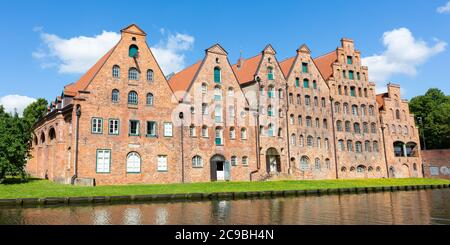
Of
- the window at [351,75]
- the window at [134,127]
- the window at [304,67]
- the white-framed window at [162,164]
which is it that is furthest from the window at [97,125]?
the window at [351,75]

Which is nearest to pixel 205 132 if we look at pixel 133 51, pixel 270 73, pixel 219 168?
pixel 219 168

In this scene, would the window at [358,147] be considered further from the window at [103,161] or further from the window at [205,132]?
the window at [103,161]

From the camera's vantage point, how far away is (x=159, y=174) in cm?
3675

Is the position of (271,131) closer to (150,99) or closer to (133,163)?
(150,99)

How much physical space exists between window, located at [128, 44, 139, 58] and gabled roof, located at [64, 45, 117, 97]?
1.53 metres

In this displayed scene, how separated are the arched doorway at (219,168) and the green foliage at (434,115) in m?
44.6

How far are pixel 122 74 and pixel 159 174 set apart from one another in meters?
10.1

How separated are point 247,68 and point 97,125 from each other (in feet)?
72.4

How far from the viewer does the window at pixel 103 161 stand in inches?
1325

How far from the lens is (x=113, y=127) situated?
35.0 meters

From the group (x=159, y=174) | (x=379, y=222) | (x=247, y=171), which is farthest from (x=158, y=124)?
(x=379, y=222)

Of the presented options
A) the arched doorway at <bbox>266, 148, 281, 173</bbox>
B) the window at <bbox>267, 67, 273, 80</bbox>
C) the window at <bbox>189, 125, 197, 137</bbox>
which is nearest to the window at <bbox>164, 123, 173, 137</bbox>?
the window at <bbox>189, 125, 197, 137</bbox>

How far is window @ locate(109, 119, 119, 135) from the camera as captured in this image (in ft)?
114

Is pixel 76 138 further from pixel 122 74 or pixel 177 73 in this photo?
pixel 177 73
